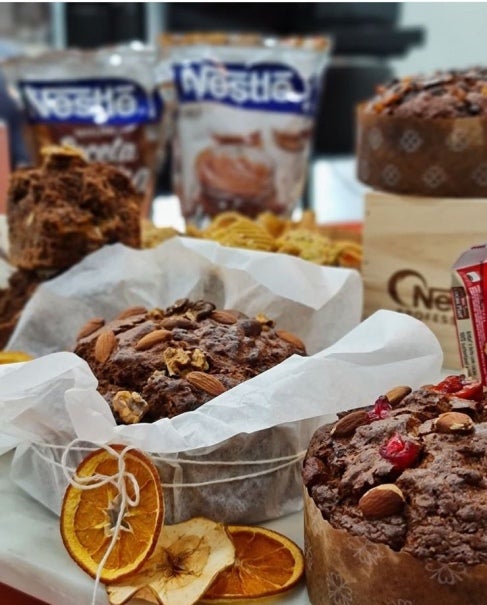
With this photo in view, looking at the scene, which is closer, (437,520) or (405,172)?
(437,520)

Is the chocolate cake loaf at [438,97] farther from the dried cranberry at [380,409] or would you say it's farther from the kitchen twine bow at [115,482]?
the kitchen twine bow at [115,482]

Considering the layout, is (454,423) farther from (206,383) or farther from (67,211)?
(67,211)

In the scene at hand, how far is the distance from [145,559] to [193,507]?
0.36 feet

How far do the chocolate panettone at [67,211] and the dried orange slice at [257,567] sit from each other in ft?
1.96

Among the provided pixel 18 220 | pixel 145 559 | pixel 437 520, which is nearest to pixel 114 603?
pixel 145 559

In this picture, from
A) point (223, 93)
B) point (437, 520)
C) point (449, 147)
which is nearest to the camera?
point (437, 520)

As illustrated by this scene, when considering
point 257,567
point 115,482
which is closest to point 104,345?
point 115,482

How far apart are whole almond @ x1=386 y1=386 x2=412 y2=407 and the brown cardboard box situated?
0.47 m

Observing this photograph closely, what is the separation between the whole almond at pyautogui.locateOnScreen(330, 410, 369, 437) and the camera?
829 mm

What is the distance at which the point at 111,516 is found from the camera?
0.84m

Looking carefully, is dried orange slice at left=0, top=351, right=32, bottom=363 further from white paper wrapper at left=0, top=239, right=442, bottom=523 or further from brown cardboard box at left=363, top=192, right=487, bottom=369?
brown cardboard box at left=363, top=192, right=487, bottom=369

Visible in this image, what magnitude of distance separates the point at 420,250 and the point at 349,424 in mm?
619

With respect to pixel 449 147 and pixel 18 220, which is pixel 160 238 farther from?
pixel 449 147

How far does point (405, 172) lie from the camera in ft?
4.48
